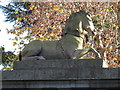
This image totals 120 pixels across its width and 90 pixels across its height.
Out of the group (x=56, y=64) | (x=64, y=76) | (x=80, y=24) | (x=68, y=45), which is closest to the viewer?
(x=64, y=76)

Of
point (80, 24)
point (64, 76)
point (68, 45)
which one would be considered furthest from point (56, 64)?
point (80, 24)

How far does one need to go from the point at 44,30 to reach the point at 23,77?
1151 centimetres

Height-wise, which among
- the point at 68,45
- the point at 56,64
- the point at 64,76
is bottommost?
the point at 64,76

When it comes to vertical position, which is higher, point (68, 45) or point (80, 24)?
point (80, 24)

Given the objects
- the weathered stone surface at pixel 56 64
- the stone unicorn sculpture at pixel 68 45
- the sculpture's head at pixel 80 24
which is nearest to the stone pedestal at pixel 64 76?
the weathered stone surface at pixel 56 64

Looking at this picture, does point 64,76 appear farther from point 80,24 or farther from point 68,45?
point 80,24

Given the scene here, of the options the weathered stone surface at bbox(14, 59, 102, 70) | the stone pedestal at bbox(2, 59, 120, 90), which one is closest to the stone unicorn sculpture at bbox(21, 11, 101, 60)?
the weathered stone surface at bbox(14, 59, 102, 70)

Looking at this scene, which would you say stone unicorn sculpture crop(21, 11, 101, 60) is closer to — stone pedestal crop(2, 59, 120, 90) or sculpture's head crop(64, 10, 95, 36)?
sculpture's head crop(64, 10, 95, 36)

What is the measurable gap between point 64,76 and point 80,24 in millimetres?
2046

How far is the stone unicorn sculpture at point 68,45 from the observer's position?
30.0 feet

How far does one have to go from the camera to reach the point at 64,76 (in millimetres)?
8086

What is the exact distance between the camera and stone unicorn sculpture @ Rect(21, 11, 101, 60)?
9.15 m

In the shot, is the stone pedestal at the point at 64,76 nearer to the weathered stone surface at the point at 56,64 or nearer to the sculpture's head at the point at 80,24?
the weathered stone surface at the point at 56,64

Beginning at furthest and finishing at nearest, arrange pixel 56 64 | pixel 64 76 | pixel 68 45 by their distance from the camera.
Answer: pixel 68 45 < pixel 56 64 < pixel 64 76
